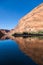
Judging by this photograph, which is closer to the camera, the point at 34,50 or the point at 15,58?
the point at 15,58

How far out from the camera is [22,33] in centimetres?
10950

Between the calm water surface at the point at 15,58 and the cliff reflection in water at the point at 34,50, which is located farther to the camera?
the cliff reflection in water at the point at 34,50

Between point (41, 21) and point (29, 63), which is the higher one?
point (41, 21)

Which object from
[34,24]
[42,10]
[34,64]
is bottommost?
[34,64]

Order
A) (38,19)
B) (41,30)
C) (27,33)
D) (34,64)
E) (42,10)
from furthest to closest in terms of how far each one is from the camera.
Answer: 1. (42,10)
2. (38,19)
3. (27,33)
4. (41,30)
5. (34,64)

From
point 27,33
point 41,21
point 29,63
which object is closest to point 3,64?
point 29,63

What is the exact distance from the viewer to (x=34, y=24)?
114438 millimetres

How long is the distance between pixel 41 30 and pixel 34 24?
22.7 meters

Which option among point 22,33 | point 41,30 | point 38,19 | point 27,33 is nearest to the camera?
point 41,30

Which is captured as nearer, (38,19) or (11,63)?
(11,63)

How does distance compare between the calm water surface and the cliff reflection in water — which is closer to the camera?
the calm water surface

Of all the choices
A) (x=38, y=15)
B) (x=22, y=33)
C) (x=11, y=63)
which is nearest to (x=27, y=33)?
(x=22, y=33)

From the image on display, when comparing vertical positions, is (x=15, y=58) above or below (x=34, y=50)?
below

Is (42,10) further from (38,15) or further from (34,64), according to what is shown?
(34,64)
